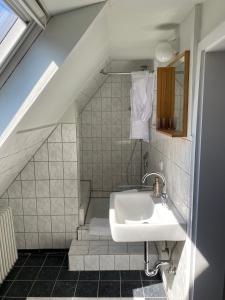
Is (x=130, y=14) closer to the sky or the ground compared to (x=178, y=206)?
closer to the sky

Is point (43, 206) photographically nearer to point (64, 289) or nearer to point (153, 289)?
point (64, 289)

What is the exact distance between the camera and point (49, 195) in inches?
106

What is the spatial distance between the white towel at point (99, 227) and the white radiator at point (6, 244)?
81 cm

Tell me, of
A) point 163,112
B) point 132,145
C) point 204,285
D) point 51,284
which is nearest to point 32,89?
point 163,112

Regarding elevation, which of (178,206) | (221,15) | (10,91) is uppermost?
(221,15)

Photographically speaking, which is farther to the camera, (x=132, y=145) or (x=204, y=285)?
(x=132, y=145)

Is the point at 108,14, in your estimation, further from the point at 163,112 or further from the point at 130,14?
the point at 163,112

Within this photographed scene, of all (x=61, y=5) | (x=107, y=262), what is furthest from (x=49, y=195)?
(x=61, y=5)

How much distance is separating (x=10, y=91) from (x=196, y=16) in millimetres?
1083

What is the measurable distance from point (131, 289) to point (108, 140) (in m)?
2.09

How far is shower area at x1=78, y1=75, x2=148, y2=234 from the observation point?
143 inches

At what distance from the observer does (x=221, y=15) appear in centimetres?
114

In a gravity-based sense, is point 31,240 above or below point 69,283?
above

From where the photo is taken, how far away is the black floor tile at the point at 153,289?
2.19 metres
